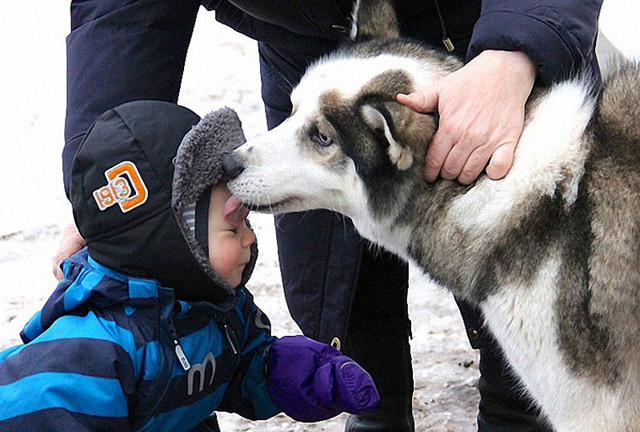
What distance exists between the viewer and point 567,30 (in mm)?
2100

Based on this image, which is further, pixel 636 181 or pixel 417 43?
pixel 417 43

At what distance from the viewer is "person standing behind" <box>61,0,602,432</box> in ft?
6.82

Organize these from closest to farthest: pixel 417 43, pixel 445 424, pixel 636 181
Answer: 1. pixel 636 181
2. pixel 417 43
3. pixel 445 424

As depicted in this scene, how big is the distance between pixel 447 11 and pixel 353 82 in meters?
0.46

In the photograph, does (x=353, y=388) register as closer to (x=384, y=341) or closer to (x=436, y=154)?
(x=436, y=154)

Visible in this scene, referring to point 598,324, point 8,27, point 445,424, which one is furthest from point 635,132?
point 8,27

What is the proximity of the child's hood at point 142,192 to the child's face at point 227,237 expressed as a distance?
0.13 feet

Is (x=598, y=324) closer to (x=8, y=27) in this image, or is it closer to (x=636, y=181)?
(x=636, y=181)

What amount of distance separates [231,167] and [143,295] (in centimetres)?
34

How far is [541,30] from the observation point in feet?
6.77

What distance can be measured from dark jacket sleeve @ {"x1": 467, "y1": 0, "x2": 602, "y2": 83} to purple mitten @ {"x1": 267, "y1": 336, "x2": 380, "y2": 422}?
77cm

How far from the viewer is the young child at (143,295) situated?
77.4 inches

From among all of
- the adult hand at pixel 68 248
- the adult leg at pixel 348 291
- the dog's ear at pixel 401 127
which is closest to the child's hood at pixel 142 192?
the adult hand at pixel 68 248

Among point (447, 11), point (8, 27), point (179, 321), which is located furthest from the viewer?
point (8, 27)
